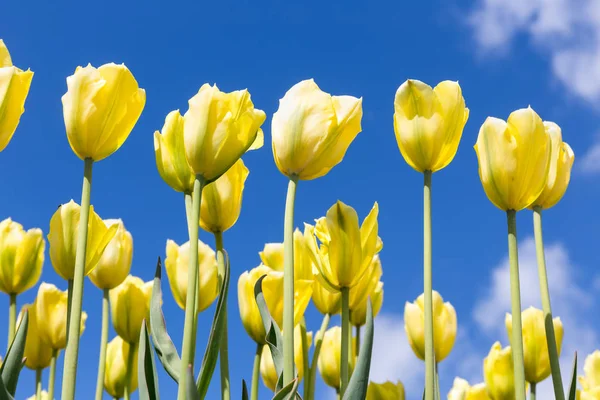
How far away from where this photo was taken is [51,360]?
2.51 metres

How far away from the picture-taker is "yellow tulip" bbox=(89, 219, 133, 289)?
2326 mm

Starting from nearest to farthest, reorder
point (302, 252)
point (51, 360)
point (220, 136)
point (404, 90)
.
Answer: point (220, 136) < point (404, 90) < point (302, 252) < point (51, 360)

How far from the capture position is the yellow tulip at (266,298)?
80.6 inches

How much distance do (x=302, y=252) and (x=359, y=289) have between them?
202 millimetres

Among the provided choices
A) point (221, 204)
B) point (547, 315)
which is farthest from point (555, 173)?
point (221, 204)

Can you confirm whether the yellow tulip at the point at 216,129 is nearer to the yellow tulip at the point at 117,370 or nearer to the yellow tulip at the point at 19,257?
the yellow tulip at the point at 19,257

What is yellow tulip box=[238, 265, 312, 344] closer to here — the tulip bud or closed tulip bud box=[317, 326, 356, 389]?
closed tulip bud box=[317, 326, 356, 389]

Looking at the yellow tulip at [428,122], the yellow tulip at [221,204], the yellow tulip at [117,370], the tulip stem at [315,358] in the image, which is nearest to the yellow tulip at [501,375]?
the tulip stem at [315,358]

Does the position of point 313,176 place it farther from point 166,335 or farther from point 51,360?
point 51,360

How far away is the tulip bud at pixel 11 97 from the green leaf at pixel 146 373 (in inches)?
21.0

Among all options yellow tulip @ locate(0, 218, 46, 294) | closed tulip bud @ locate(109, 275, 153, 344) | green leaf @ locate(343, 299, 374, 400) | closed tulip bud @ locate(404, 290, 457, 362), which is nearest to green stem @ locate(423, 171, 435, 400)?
green leaf @ locate(343, 299, 374, 400)

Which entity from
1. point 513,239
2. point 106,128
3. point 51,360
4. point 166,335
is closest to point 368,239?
point 513,239

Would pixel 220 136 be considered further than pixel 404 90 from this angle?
No

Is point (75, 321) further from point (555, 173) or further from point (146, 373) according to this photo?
point (555, 173)
